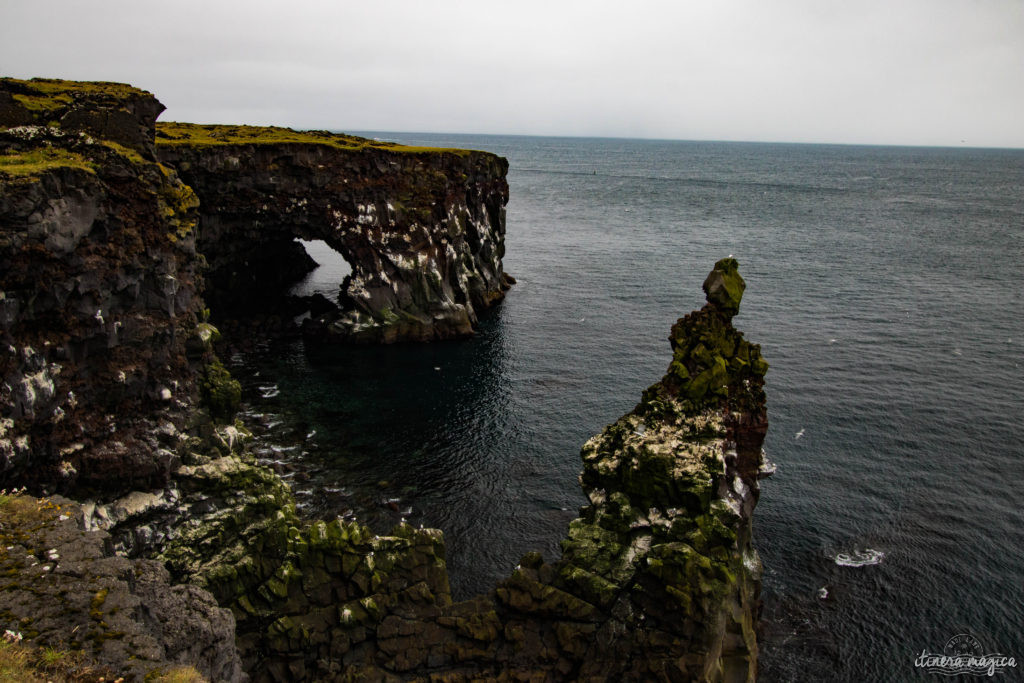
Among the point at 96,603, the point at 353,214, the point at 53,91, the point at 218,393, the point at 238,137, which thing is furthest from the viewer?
the point at 238,137

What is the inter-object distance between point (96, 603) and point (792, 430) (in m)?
46.5

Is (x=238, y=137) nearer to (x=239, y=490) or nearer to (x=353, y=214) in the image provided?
(x=353, y=214)

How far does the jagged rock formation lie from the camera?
16062 millimetres

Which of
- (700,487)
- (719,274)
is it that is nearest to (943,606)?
(700,487)

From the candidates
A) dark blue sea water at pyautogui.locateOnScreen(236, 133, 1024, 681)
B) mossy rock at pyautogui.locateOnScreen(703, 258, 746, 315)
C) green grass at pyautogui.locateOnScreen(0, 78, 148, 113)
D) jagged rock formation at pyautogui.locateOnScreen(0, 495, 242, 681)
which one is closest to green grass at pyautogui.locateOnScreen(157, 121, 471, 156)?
dark blue sea water at pyautogui.locateOnScreen(236, 133, 1024, 681)

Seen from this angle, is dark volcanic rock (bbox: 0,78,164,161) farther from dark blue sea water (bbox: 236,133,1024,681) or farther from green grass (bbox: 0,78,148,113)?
dark blue sea water (bbox: 236,133,1024,681)

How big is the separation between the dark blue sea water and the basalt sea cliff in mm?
6836

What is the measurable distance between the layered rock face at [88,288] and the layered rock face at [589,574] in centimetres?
452

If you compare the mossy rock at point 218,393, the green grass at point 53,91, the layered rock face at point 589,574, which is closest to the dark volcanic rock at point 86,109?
the green grass at point 53,91

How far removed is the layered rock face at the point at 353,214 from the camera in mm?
64312

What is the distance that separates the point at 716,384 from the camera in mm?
31266

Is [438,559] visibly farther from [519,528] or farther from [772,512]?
[772,512]

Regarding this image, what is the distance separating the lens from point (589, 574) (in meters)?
28.0

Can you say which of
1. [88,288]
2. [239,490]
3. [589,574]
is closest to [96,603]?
[239,490]
